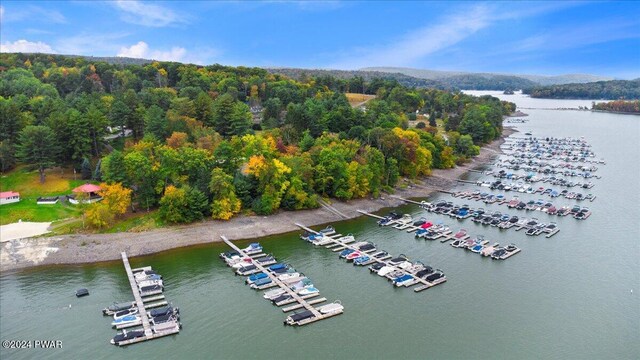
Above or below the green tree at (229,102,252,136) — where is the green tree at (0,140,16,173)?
below

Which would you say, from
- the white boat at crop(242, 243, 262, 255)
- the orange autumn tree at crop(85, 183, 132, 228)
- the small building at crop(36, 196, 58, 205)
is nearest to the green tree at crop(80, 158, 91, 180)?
the small building at crop(36, 196, 58, 205)

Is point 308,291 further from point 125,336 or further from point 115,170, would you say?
point 115,170

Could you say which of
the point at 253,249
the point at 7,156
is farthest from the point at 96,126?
the point at 253,249

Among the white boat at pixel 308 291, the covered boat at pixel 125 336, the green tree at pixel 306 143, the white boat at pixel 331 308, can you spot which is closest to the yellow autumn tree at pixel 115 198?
the covered boat at pixel 125 336

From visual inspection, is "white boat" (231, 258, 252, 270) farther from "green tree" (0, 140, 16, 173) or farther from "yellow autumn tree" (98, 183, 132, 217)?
"green tree" (0, 140, 16, 173)

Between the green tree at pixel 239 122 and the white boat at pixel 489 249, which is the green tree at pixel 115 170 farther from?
the white boat at pixel 489 249
